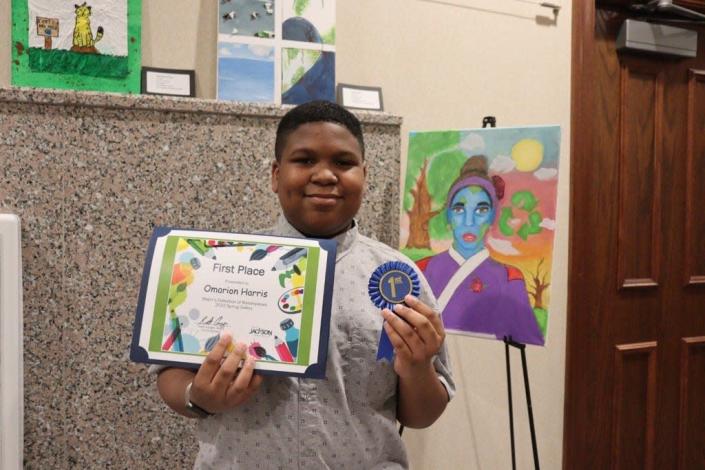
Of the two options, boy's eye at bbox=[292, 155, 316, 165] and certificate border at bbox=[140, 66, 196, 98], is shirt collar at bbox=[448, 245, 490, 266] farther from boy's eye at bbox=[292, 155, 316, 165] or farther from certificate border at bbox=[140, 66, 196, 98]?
certificate border at bbox=[140, 66, 196, 98]

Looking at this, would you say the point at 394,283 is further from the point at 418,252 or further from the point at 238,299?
the point at 418,252

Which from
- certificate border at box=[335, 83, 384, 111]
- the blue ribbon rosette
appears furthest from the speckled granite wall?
the blue ribbon rosette

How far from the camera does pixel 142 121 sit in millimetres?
1474

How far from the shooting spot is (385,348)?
94 cm

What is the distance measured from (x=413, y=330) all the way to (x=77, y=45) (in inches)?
49.0

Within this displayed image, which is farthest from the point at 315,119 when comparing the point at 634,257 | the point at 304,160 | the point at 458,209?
the point at 634,257

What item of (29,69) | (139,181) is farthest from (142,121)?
(29,69)

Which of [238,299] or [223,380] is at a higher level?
[238,299]

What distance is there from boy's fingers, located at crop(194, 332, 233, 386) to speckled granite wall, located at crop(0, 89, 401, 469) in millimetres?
691

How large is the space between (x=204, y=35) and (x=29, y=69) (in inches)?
19.2

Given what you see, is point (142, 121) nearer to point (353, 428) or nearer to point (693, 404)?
point (353, 428)

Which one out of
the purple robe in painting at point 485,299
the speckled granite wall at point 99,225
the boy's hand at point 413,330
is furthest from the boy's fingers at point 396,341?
the speckled granite wall at point 99,225

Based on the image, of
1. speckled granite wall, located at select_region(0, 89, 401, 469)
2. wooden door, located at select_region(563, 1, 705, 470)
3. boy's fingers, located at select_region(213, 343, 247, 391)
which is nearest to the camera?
boy's fingers, located at select_region(213, 343, 247, 391)

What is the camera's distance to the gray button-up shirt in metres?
0.94
